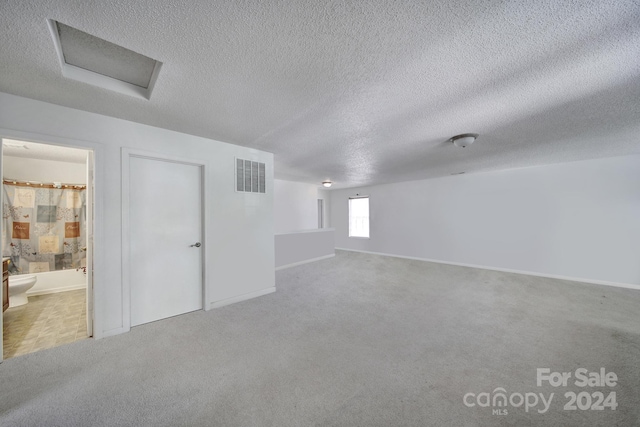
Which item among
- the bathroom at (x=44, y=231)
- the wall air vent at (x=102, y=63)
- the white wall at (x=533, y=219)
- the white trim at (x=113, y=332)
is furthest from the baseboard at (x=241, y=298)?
the white wall at (x=533, y=219)

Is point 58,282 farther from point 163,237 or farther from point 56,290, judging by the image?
point 163,237

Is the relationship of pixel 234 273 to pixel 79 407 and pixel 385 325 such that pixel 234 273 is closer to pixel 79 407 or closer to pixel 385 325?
pixel 79 407

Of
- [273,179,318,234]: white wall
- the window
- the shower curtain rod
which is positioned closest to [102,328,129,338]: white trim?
the shower curtain rod

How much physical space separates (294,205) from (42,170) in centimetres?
520

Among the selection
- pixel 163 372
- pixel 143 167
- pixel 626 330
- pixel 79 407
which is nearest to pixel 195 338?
pixel 163 372

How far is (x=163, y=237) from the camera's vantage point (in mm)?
2717

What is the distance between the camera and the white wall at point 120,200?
2.06 meters

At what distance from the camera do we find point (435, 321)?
2705mm

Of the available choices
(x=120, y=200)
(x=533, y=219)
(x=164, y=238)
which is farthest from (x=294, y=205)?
(x=533, y=219)

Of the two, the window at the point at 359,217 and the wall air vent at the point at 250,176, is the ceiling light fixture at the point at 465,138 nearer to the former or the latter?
the wall air vent at the point at 250,176

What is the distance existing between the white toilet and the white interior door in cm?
215

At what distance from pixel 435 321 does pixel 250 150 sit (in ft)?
11.4

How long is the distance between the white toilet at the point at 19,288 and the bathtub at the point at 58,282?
1.27ft

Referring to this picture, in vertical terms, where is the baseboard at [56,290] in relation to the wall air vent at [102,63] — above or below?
A: below
